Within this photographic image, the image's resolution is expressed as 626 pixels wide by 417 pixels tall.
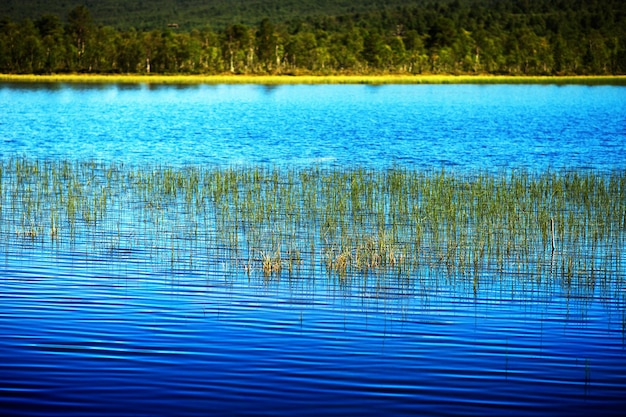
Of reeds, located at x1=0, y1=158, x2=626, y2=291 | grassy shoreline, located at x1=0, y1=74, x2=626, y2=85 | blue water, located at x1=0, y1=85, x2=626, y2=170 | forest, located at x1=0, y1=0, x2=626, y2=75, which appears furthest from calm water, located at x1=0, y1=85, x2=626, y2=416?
forest, located at x1=0, y1=0, x2=626, y2=75

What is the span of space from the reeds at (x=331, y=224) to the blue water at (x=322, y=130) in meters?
7.31

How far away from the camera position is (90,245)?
1479 centimetres

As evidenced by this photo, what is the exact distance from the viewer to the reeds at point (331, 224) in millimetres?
13508

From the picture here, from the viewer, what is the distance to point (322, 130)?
4378cm

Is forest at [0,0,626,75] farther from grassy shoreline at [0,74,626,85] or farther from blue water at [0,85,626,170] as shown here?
blue water at [0,85,626,170]

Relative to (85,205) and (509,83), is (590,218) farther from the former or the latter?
(509,83)

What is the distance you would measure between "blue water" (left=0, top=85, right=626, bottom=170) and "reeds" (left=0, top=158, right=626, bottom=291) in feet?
24.0

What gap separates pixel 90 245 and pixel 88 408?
25.5ft

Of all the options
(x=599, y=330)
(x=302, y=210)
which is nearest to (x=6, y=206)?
(x=302, y=210)

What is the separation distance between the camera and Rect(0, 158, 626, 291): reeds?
532 inches

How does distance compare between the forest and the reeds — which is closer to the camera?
the reeds

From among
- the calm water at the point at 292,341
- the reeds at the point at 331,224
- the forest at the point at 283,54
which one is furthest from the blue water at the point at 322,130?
the forest at the point at 283,54

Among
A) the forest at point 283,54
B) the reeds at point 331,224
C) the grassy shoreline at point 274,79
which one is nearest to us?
the reeds at point 331,224

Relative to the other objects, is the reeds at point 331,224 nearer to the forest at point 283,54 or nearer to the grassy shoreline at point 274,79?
the grassy shoreline at point 274,79
